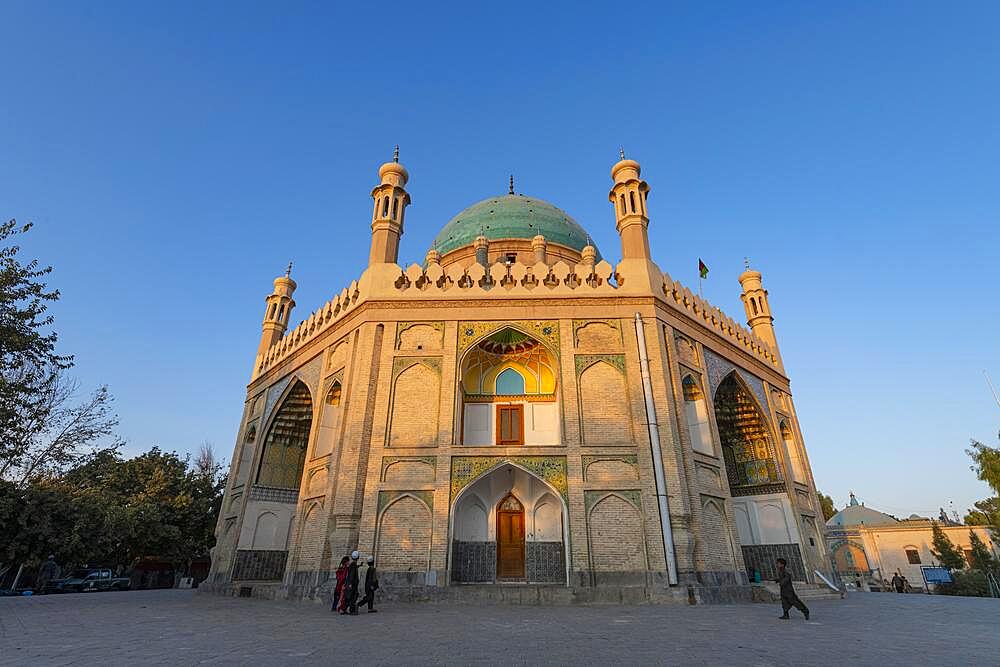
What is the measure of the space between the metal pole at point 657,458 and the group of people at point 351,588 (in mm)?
5745

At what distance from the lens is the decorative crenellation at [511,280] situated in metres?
14.1

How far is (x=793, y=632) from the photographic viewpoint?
6.41 metres

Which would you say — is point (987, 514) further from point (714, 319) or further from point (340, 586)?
point (340, 586)

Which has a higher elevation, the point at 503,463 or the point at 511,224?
the point at 511,224

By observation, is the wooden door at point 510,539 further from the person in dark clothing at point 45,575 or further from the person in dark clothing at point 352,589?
the person in dark clothing at point 45,575

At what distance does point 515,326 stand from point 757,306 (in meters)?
11.0

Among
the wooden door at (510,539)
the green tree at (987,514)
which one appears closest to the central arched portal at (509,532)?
the wooden door at (510,539)

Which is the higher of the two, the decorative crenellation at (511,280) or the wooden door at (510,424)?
the decorative crenellation at (511,280)

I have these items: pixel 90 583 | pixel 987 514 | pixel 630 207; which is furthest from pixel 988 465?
pixel 90 583

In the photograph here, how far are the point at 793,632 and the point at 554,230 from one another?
16527mm

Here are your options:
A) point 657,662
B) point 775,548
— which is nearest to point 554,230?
point 775,548

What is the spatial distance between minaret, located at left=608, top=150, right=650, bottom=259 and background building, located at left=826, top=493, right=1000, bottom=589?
31.0m

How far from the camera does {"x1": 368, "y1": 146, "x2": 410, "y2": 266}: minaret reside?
14883 millimetres

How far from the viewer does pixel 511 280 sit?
14461 millimetres
